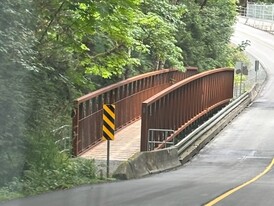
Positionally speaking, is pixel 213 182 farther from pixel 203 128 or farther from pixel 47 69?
pixel 203 128

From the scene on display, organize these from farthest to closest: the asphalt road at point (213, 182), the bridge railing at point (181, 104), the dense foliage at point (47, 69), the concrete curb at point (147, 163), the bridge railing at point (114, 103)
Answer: the bridge railing at point (181, 104) < the bridge railing at point (114, 103) < the concrete curb at point (147, 163) < the dense foliage at point (47, 69) < the asphalt road at point (213, 182)

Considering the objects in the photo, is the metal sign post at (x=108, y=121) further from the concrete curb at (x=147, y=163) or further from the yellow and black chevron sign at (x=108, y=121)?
the concrete curb at (x=147, y=163)

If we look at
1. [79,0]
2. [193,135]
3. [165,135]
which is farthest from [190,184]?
[193,135]

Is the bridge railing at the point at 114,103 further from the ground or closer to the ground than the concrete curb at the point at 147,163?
further from the ground

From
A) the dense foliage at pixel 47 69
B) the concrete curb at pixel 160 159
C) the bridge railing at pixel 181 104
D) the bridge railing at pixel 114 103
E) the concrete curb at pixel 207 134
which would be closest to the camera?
the dense foliage at pixel 47 69

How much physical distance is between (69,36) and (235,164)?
25.7ft

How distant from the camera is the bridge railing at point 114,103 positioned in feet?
69.5

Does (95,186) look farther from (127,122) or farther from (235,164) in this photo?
(127,122)

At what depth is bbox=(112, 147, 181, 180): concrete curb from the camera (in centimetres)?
1784

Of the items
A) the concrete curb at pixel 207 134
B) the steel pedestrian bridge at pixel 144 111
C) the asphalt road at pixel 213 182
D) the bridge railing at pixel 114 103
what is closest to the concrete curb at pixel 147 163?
the asphalt road at pixel 213 182

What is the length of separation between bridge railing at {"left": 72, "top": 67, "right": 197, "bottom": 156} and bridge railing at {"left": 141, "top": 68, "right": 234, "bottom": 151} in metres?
1.87

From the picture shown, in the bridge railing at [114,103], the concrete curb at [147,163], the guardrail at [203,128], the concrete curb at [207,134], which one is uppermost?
the bridge railing at [114,103]

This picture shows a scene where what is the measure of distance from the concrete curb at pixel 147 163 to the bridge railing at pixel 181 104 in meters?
0.66

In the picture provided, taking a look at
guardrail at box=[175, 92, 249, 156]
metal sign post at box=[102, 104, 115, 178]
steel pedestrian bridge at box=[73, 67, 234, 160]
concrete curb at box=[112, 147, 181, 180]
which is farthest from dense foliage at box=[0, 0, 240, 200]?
guardrail at box=[175, 92, 249, 156]
